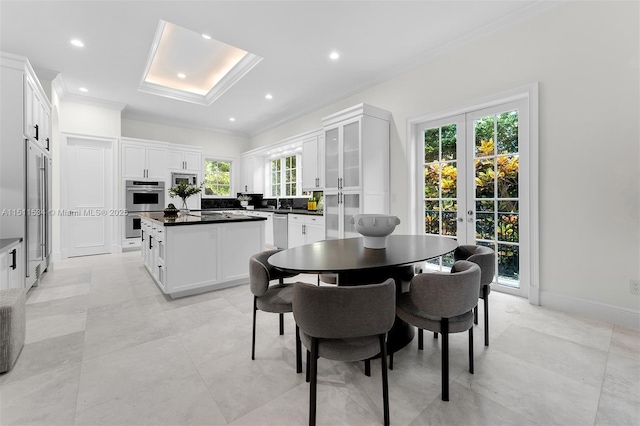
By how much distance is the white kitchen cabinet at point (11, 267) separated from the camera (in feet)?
7.95

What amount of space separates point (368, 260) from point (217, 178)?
7017 mm

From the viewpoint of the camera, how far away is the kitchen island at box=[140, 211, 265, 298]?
10.1ft

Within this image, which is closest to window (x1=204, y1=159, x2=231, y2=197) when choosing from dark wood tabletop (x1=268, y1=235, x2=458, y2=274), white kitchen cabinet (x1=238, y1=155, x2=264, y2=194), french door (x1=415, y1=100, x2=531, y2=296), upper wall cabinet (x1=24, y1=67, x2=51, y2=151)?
white kitchen cabinet (x1=238, y1=155, x2=264, y2=194)

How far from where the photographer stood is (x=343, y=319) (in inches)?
49.4

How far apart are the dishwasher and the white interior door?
10.9ft

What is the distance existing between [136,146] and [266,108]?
291 cm

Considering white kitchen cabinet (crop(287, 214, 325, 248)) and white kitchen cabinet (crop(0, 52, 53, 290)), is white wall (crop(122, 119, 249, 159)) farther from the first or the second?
white kitchen cabinet (crop(287, 214, 325, 248))

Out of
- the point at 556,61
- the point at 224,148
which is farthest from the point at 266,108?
the point at 556,61

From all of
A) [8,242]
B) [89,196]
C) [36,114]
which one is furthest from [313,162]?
[89,196]

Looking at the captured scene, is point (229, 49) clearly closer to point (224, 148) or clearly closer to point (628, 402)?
point (224, 148)

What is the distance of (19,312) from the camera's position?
77.0 inches

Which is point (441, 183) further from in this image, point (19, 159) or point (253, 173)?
point (253, 173)

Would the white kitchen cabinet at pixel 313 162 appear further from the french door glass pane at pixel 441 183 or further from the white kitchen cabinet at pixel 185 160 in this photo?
the white kitchen cabinet at pixel 185 160

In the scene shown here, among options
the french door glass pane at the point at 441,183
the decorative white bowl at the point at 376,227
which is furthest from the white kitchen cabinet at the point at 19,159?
the french door glass pane at the point at 441,183
